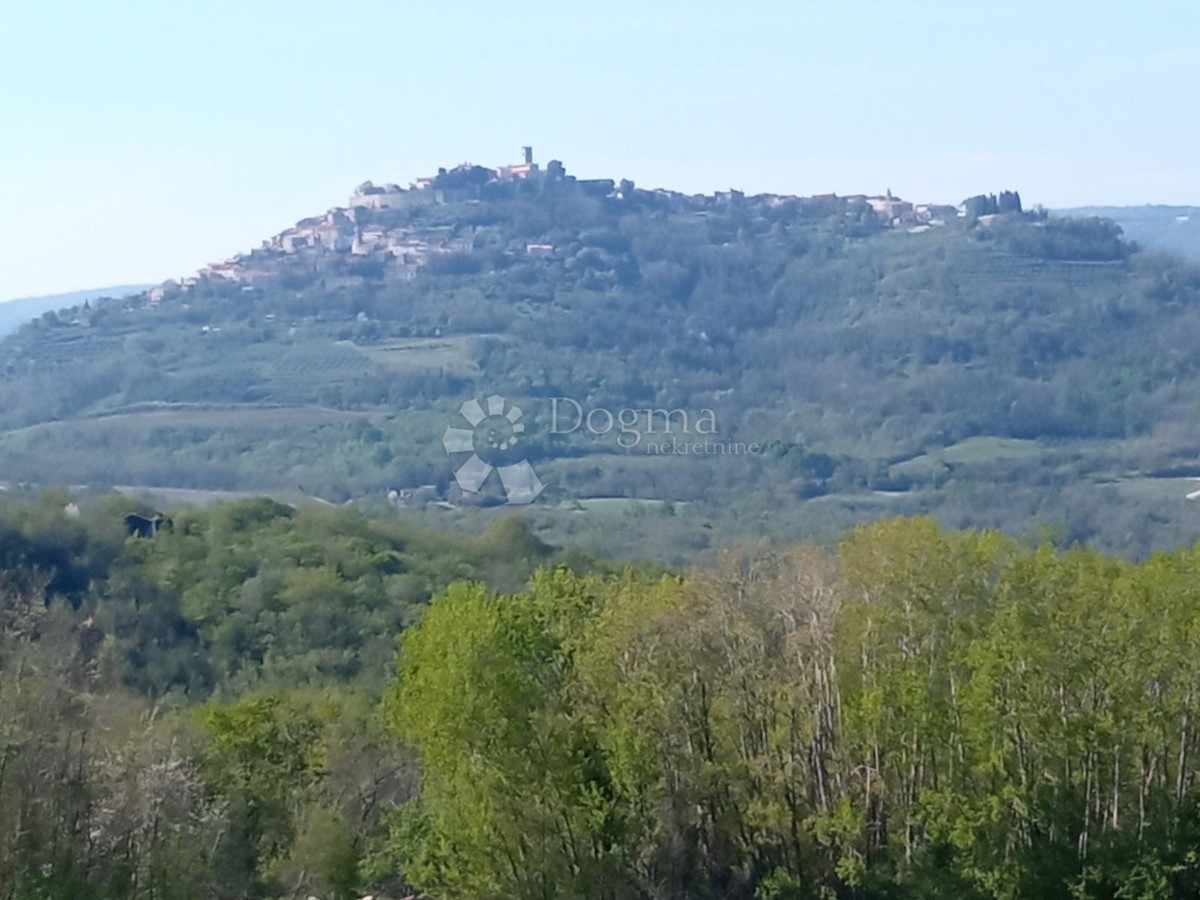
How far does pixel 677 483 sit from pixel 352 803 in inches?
2717

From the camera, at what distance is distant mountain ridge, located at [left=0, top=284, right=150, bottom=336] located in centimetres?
17288

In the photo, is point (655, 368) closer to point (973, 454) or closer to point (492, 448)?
point (492, 448)

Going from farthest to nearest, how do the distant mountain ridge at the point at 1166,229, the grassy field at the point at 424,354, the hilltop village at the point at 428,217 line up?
the distant mountain ridge at the point at 1166,229
the hilltop village at the point at 428,217
the grassy field at the point at 424,354

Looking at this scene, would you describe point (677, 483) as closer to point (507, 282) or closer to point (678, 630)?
point (507, 282)

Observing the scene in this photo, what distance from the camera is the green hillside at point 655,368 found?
307 ft

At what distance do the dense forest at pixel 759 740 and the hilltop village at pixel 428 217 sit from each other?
390 ft

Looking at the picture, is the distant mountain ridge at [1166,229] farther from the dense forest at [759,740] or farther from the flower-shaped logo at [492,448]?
the dense forest at [759,740]

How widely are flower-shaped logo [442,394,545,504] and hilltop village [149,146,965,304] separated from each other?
35.7 metres

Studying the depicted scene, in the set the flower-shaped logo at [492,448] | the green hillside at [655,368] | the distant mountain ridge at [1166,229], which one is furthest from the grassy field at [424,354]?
the distant mountain ridge at [1166,229]

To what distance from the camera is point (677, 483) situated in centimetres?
9588

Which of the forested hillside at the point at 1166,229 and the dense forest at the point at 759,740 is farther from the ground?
the dense forest at the point at 759,740

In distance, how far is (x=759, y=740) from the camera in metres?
22.7

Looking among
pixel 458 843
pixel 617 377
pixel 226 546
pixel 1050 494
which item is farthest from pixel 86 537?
pixel 617 377

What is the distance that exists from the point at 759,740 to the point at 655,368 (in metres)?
105
